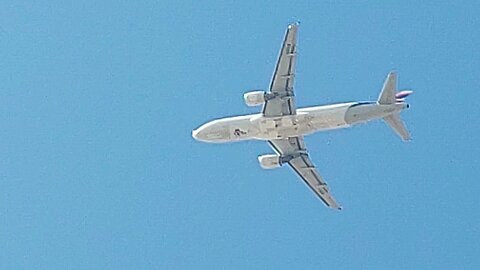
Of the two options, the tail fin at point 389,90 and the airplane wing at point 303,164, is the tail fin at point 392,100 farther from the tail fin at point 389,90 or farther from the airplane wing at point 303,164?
the airplane wing at point 303,164

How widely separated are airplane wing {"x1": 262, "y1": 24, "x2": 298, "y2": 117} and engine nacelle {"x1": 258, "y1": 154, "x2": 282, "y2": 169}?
6571 mm

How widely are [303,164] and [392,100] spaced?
17.1 metres

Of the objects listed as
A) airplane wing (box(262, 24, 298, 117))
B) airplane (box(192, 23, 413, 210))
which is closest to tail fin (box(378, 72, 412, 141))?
airplane (box(192, 23, 413, 210))

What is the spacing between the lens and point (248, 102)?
121m

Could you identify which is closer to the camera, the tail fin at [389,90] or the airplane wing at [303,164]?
the tail fin at [389,90]

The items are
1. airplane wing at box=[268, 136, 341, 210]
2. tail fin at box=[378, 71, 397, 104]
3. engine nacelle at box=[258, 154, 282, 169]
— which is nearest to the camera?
tail fin at box=[378, 71, 397, 104]

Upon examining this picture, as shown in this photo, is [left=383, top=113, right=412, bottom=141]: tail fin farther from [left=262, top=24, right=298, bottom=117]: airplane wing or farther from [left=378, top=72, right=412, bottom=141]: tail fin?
[left=262, top=24, right=298, bottom=117]: airplane wing

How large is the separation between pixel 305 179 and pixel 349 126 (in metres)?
13.1

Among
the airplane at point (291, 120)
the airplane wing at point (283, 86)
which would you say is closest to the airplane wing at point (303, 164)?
the airplane at point (291, 120)

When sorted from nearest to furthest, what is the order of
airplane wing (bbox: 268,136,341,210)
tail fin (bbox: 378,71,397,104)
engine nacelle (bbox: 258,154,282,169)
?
tail fin (bbox: 378,71,397,104)
engine nacelle (bbox: 258,154,282,169)
airplane wing (bbox: 268,136,341,210)

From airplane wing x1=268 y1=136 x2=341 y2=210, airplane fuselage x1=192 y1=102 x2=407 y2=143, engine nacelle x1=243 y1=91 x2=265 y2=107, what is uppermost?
engine nacelle x1=243 y1=91 x2=265 y2=107

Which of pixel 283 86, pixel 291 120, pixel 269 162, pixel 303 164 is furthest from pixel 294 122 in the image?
pixel 303 164

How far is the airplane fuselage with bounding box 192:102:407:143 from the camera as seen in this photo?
116 metres

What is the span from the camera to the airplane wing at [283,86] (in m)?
115
